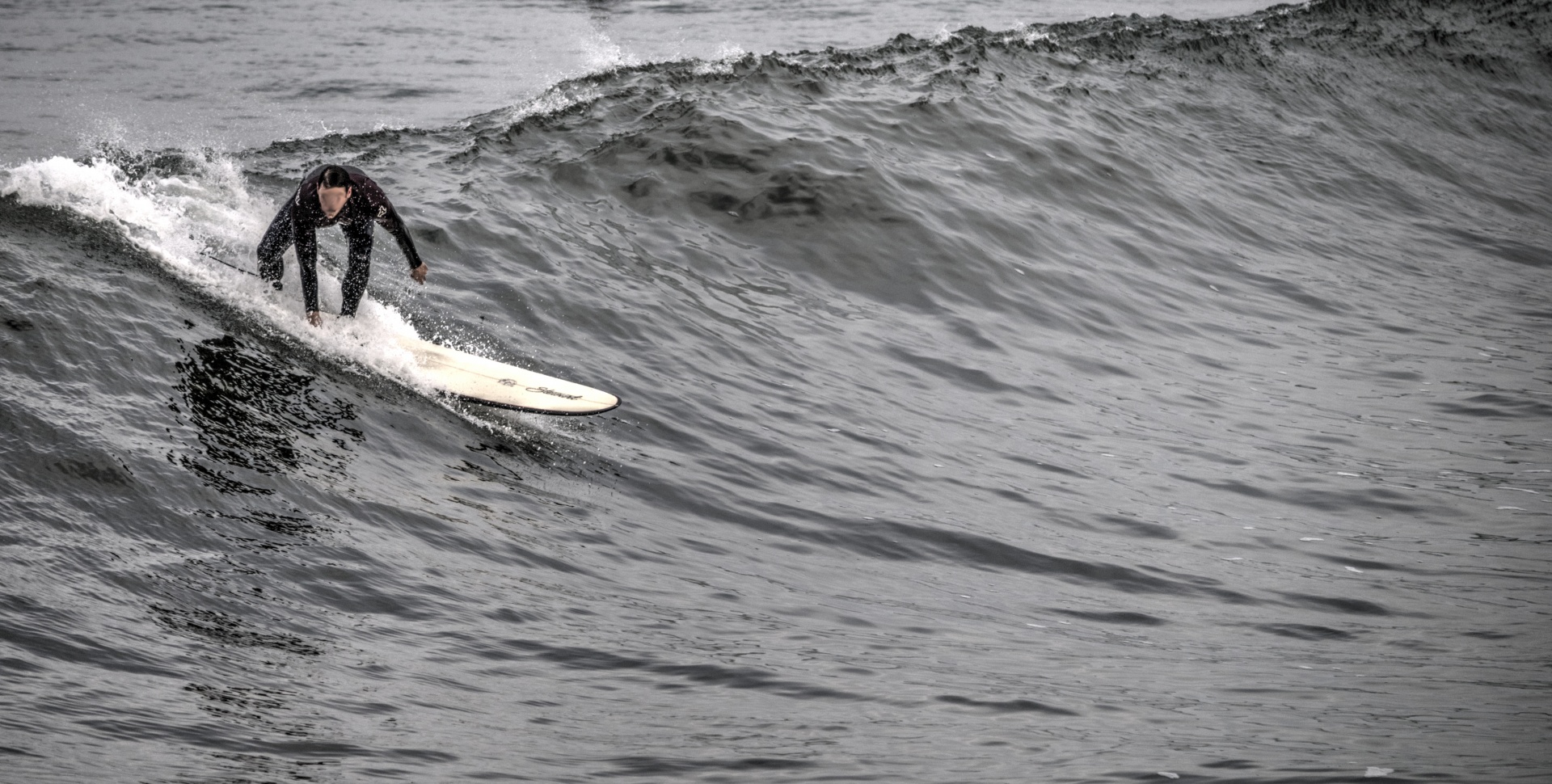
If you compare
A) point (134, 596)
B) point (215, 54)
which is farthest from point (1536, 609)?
point (215, 54)

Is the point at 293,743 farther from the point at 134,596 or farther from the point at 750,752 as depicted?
the point at 750,752

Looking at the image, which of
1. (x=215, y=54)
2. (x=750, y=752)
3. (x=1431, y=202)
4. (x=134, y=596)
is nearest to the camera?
(x=750, y=752)

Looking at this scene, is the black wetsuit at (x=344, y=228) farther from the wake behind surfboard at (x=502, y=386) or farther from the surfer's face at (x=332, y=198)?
the wake behind surfboard at (x=502, y=386)

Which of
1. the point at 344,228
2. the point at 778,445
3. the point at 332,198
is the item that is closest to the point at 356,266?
the point at 344,228

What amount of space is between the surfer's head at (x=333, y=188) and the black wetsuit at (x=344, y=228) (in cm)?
12

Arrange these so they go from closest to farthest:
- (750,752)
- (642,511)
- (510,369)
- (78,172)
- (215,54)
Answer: (750,752), (642,511), (510,369), (78,172), (215,54)

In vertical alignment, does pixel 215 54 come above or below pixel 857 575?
above

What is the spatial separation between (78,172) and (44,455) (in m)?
5.22

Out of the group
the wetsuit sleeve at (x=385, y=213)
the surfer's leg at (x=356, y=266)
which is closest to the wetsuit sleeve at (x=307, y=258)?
the surfer's leg at (x=356, y=266)

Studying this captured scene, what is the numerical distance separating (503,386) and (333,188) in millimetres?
2010

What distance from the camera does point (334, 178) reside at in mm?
10266

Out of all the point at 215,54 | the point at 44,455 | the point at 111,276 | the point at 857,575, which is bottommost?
the point at 857,575

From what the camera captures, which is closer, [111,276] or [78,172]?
[111,276]

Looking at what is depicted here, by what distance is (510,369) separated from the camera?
36.7 ft
